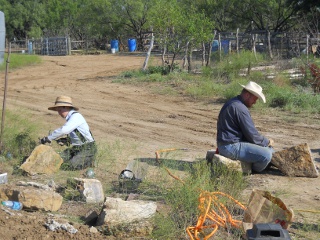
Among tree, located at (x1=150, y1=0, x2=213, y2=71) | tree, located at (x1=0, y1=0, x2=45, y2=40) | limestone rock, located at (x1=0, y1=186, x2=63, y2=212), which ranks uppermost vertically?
tree, located at (x1=0, y1=0, x2=45, y2=40)

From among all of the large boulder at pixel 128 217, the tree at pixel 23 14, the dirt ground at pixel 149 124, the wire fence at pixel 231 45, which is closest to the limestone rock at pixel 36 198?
the dirt ground at pixel 149 124

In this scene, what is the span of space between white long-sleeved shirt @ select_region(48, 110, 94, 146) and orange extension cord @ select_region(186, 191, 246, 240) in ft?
9.55

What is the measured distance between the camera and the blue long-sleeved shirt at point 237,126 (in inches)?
315

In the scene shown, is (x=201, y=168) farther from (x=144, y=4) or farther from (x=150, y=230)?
(x=144, y=4)

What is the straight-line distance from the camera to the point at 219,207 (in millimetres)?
6094

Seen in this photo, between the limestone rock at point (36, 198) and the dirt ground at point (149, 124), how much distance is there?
0.16 metres

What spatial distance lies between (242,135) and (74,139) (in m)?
2.40

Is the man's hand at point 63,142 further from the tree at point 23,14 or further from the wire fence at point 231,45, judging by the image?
the tree at point 23,14

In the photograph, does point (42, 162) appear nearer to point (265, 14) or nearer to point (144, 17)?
point (265, 14)

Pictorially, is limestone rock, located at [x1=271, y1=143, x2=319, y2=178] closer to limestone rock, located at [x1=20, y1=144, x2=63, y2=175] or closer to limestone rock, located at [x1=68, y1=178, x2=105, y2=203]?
limestone rock, located at [x1=68, y1=178, x2=105, y2=203]

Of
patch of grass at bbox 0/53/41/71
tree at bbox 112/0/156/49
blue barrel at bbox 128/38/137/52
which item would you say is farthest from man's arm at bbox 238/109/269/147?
tree at bbox 112/0/156/49

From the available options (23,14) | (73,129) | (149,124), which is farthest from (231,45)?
(23,14)

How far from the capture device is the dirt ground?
253 inches

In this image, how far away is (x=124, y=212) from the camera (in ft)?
20.1
